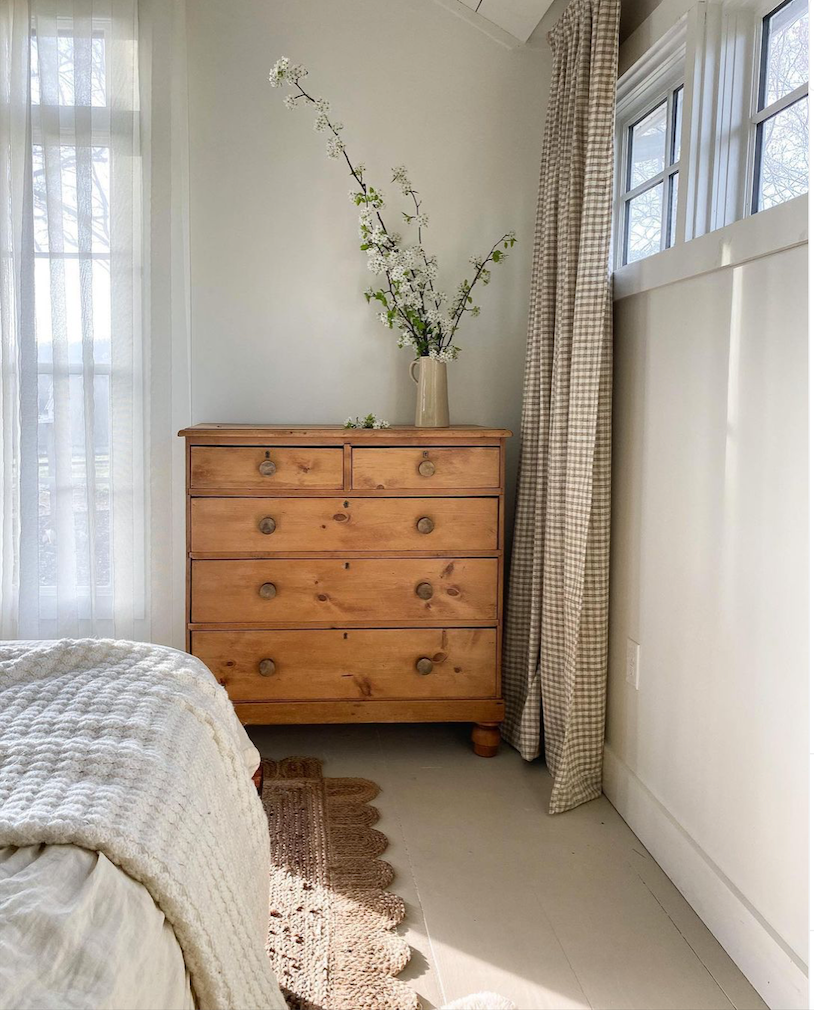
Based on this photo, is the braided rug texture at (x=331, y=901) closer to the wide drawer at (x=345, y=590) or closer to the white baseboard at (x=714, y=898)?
the wide drawer at (x=345, y=590)

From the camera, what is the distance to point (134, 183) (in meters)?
2.95

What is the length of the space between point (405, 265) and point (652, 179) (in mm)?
754

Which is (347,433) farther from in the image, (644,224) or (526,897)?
(526,897)

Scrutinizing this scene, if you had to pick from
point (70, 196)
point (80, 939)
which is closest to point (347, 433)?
point (70, 196)

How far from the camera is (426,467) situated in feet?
8.75

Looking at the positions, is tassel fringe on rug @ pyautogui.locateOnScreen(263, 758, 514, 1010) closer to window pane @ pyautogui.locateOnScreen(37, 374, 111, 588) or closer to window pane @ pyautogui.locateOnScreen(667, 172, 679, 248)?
window pane @ pyautogui.locateOnScreen(37, 374, 111, 588)

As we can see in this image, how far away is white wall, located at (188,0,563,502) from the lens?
3.02 meters

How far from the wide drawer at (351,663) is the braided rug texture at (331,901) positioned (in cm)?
25

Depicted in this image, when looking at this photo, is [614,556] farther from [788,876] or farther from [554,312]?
[788,876]

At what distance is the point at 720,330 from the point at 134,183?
191cm

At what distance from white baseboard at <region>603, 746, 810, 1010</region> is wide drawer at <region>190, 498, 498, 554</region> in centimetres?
74

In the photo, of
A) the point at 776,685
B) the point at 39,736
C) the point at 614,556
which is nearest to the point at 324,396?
the point at 614,556

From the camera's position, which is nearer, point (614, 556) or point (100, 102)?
point (614, 556)

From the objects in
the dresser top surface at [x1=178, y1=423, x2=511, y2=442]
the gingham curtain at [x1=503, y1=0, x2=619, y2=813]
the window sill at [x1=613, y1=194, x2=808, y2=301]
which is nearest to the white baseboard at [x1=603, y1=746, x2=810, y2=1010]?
the gingham curtain at [x1=503, y1=0, x2=619, y2=813]
